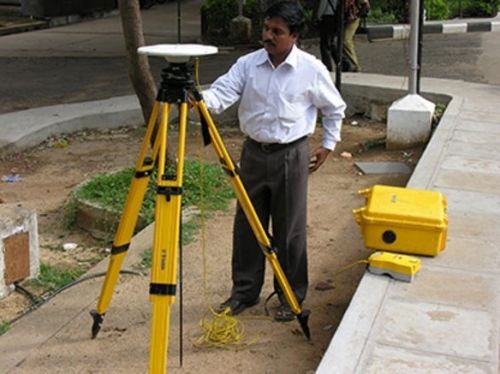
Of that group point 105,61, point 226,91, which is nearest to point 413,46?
point 226,91

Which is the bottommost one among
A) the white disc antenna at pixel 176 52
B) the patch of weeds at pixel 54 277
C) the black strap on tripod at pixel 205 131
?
the patch of weeds at pixel 54 277

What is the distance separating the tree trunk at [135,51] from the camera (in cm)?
691

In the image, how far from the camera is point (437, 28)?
17547 millimetres

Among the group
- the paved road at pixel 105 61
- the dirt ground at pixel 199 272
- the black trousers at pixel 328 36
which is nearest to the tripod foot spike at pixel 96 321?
the dirt ground at pixel 199 272

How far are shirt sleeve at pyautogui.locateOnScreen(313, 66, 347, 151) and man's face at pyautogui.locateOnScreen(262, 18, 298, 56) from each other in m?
0.24

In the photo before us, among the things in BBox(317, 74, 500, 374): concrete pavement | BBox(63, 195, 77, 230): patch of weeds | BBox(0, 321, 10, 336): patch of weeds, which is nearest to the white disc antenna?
BBox(317, 74, 500, 374): concrete pavement

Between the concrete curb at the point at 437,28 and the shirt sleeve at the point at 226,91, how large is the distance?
12.3 m

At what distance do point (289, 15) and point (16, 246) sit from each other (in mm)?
2301

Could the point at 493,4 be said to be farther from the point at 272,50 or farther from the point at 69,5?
the point at 272,50

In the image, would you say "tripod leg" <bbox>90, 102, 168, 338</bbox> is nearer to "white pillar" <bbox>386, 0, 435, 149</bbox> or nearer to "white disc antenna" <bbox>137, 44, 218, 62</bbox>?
"white disc antenna" <bbox>137, 44, 218, 62</bbox>

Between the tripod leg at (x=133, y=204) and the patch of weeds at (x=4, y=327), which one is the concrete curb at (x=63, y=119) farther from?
the tripod leg at (x=133, y=204)

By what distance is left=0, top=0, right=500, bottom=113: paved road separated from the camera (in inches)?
476

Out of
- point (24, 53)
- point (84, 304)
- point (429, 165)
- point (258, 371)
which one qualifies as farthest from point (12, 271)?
point (24, 53)

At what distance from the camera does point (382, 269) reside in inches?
182
